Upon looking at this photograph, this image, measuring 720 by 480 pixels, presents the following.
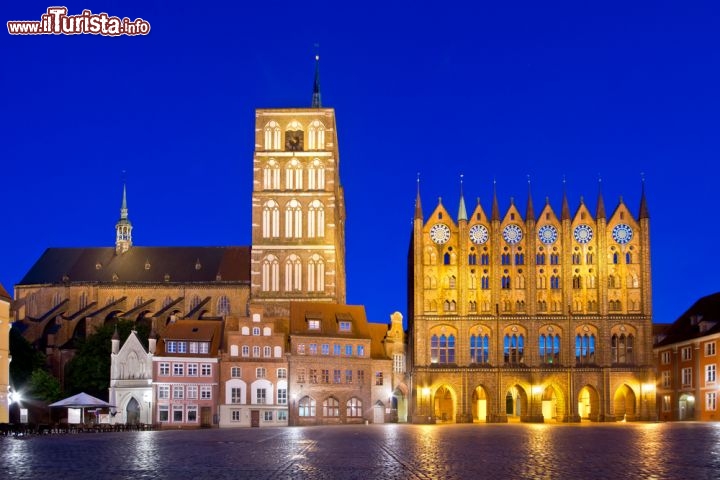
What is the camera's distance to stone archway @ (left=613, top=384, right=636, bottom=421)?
291 feet

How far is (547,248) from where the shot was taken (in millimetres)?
90312

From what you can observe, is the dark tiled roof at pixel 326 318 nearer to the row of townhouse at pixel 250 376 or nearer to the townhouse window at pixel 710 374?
the row of townhouse at pixel 250 376

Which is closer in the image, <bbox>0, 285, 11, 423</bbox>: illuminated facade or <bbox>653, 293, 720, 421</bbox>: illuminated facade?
<bbox>0, 285, 11, 423</bbox>: illuminated facade

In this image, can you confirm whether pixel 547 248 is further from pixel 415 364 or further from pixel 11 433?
pixel 11 433

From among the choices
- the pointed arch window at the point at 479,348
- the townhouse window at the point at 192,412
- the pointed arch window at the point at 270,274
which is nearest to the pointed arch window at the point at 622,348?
the pointed arch window at the point at 479,348

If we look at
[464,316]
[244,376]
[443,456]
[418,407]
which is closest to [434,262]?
[464,316]

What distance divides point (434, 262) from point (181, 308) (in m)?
33.5

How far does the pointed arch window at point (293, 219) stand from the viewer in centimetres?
10412

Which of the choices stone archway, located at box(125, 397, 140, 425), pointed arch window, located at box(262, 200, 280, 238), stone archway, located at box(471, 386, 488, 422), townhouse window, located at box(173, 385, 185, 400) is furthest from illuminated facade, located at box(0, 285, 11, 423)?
stone archway, located at box(471, 386, 488, 422)

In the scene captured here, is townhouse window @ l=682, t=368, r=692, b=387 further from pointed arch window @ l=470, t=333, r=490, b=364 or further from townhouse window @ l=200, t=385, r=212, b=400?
townhouse window @ l=200, t=385, r=212, b=400

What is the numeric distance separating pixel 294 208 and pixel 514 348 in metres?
28.9

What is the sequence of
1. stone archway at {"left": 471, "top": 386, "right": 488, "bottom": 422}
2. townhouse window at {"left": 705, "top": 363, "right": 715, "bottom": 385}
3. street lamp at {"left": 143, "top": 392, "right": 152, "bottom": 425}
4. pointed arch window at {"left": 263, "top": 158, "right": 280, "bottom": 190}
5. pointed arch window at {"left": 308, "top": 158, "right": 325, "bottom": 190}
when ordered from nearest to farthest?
townhouse window at {"left": 705, "top": 363, "right": 715, "bottom": 385} < street lamp at {"left": 143, "top": 392, "right": 152, "bottom": 425} < stone archway at {"left": 471, "top": 386, "right": 488, "bottom": 422} < pointed arch window at {"left": 263, "top": 158, "right": 280, "bottom": 190} < pointed arch window at {"left": 308, "top": 158, "right": 325, "bottom": 190}

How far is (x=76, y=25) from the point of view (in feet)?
148

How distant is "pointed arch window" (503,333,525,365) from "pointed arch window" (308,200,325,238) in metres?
24.8
